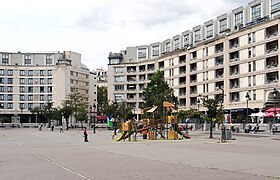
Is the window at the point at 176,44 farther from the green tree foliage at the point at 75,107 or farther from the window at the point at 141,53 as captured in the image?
the green tree foliage at the point at 75,107

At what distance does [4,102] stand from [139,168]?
122 m

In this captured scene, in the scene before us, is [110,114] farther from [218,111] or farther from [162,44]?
[218,111]

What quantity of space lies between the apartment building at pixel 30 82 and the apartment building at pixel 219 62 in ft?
53.9

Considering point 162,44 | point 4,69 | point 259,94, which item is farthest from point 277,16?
point 4,69

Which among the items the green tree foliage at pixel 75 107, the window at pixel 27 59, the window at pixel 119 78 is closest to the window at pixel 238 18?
the window at pixel 119 78

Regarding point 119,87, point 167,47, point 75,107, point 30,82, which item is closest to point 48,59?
point 30,82

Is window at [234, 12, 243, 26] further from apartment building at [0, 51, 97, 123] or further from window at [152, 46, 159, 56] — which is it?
apartment building at [0, 51, 97, 123]

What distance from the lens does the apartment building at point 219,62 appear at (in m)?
74.6

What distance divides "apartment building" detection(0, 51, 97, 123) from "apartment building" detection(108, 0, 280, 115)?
16442 millimetres

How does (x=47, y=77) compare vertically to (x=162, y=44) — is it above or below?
below

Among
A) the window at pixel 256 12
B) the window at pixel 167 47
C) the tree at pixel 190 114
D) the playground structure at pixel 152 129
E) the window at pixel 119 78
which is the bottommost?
the playground structure at pixel 152 129

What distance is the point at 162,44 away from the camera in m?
120

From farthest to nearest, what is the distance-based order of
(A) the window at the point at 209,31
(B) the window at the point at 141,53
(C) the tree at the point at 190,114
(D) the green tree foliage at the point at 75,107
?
(B) the window at the point at 141,53, (D) the green tree foliage at the point at 75,107, (A) the window at the point at 209,31, (C) the tree at the point at 190,114

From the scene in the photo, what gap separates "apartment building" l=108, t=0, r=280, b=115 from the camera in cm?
7456
